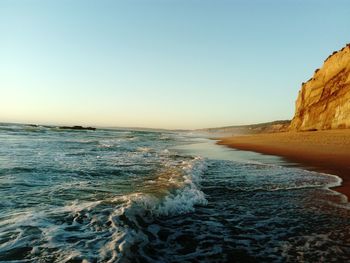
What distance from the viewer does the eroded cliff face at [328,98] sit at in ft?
127

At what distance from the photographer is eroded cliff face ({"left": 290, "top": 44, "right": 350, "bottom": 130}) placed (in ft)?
127

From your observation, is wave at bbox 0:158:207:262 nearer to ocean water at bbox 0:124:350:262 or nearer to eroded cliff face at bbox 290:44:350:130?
ocean water at bbox 0:124:350:262

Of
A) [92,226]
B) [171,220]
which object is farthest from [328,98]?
[92,226]

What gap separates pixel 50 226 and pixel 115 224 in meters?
1.06

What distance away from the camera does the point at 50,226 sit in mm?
5406

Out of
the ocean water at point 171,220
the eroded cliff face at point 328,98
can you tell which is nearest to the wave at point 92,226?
the ocean water at point 171,220

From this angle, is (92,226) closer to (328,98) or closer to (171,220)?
(171,220)

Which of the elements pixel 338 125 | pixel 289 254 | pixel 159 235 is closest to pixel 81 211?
pixel 159 235

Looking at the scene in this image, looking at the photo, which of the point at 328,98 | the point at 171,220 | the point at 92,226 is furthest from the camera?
the point at 328,98

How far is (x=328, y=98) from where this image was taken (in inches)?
1711

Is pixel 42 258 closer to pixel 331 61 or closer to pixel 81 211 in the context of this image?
pixel 81 211

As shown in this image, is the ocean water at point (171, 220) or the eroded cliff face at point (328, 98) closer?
the ocean water at point (171, 220)

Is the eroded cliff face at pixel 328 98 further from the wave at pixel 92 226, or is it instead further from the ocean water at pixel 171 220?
the wave at pixel 92 226

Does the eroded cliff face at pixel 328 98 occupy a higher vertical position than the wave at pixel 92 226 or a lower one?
higher
